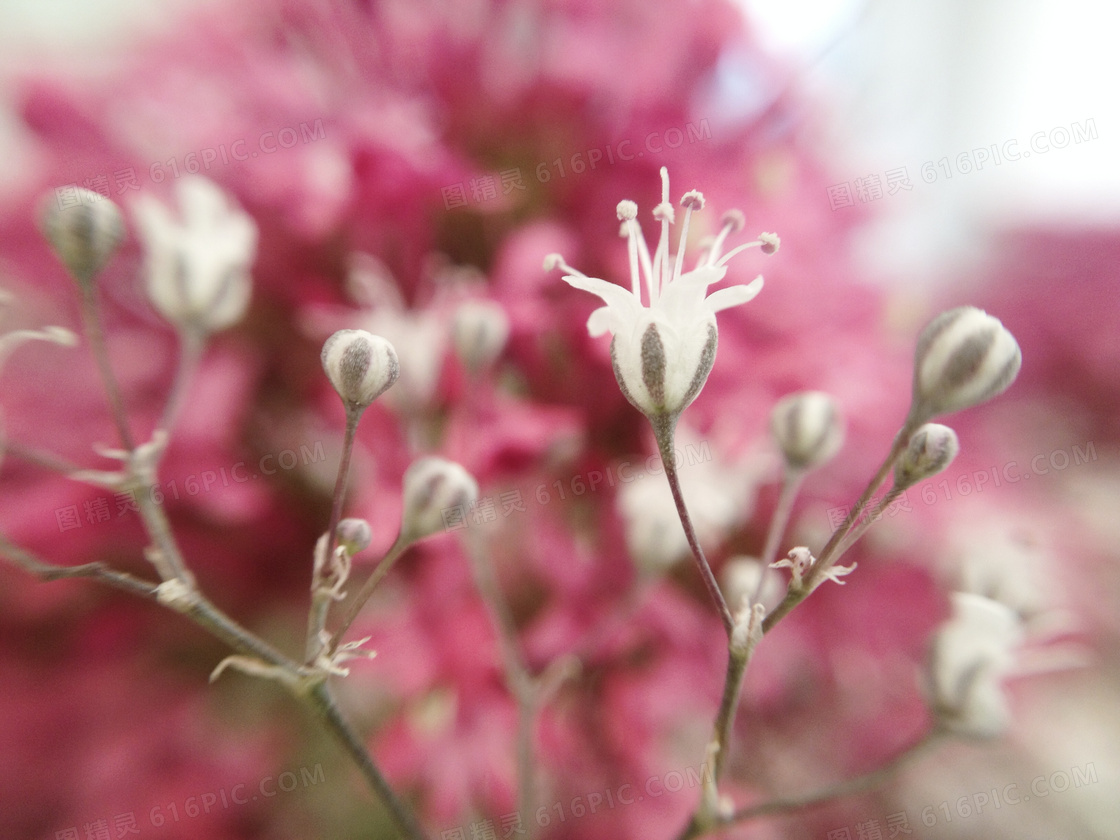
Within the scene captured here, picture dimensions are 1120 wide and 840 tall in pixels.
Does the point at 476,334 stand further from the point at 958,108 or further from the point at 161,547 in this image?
the point at 958,108

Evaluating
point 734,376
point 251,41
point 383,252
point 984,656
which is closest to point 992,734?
point 984,656

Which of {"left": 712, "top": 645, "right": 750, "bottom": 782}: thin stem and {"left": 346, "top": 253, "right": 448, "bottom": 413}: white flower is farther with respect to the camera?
{"left": 346, "top": 253, "right": 448, "bottom": 413}: white flower

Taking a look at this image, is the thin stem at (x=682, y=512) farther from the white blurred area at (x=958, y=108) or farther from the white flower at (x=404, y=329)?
the white blurred area at (x=958, y=108)

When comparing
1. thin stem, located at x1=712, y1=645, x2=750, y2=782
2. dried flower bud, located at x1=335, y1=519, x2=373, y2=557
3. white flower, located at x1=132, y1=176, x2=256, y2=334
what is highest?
white flower, located at x1=132, y1=176, x2=256, y2=334

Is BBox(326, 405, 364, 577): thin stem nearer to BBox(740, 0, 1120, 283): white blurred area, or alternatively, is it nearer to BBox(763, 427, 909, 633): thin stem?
BBox(763, 427, 909, 633): thin stem

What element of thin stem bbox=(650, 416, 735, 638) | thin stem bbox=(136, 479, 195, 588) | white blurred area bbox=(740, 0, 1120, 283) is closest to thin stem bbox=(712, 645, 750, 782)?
thin stem bbox=(650, 416, 735, 638)

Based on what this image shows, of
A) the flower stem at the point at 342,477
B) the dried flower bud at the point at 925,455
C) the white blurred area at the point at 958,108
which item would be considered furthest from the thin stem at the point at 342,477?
the white blurred area at the point at 958,108

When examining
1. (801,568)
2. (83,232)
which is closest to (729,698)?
(801,568)
